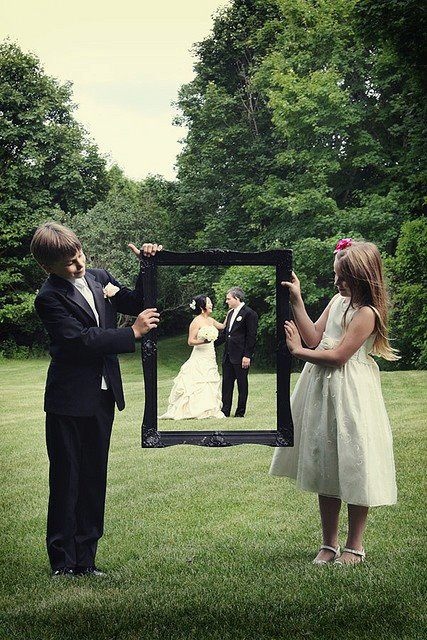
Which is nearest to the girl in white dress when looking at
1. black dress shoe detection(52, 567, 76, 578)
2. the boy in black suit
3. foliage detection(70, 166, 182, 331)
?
the boy in black suit

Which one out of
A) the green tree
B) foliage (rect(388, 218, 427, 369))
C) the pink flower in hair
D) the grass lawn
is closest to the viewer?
the grass lawn

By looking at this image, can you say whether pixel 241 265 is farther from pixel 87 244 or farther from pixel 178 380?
pixel 87 244

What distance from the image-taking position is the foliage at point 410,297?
20.8 m

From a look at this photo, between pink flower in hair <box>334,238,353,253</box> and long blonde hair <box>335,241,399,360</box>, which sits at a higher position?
pink flower in hair <box>334,238,353,253</box>

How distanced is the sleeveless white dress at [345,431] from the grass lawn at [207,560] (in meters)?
0.31

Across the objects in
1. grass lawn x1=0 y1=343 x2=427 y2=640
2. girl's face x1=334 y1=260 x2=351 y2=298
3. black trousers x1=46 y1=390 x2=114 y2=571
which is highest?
girl's face x1=334 y1=260 x2=351 y2=298

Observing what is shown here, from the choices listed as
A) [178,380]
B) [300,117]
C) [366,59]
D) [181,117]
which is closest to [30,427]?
[178,380]

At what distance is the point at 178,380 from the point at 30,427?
8220 mm

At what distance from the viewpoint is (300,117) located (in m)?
27.2

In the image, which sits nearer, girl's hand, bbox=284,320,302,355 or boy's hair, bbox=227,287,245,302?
girl's hand, bbox=284,320,302,355

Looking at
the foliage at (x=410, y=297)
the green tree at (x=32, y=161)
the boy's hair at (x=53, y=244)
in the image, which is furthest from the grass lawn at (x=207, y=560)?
the green tree at (x=32, y=161)

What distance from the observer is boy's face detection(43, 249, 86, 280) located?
14.2 ft

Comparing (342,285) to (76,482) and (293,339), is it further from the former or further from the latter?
(76,482)

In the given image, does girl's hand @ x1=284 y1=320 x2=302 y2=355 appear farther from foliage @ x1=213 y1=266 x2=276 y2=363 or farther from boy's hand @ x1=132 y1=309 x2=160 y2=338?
boy's hand @ x1=132 y1=309 x2=160 y2=338
